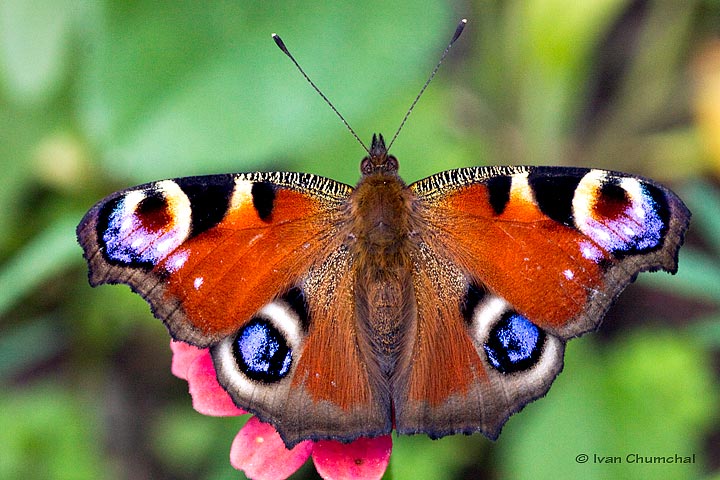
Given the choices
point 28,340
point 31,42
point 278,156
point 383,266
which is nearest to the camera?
point 383,266

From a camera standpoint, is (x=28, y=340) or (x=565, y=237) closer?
(x=565, y=237)

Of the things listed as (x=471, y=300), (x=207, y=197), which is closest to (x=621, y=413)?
(x=471, y=300)

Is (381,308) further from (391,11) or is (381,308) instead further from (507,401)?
(391,11)

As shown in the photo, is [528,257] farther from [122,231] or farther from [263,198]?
[122,231]

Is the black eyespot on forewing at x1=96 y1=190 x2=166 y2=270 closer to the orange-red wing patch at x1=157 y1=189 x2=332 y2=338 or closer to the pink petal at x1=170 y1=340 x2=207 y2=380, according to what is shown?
the orange-red wing patch at x1=157 y1=189 x2=332 y2=338

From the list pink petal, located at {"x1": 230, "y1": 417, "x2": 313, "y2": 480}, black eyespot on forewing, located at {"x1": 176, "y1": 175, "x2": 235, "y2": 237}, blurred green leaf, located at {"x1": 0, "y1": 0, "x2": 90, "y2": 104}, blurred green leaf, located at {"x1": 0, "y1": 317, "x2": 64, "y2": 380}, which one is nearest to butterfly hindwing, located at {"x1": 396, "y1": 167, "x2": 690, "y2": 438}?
pink petal, located at {"x1": 230, "y1": 417, "x2": 313, "y2": 480}

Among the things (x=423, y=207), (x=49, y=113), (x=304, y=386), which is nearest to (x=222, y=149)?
(x=49, y=113)
